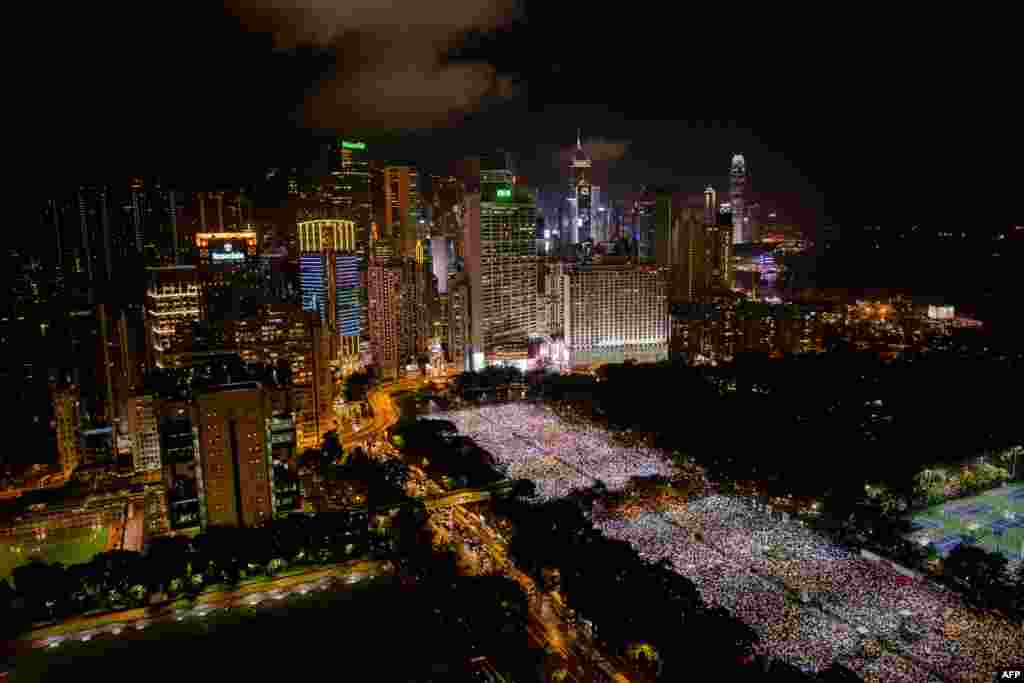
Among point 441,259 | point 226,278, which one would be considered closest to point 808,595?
point 226,278

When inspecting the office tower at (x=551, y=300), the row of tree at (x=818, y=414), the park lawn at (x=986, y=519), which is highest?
the office tower at (x=551, y=300)

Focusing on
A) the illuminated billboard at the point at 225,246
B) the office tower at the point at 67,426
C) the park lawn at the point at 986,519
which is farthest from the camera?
the illuminated billboard at the point at 225,246

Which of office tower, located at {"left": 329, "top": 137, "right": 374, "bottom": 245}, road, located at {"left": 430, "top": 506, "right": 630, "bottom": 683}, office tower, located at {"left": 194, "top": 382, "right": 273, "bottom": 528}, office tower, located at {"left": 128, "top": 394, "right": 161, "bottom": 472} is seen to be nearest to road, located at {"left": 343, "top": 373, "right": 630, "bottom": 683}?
road, located at {"left": 430, "top": 506, "right": 630, "bottom": 683}

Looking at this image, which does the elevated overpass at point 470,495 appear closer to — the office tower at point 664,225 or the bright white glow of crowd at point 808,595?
the bright white glow of crowd at point 808,595

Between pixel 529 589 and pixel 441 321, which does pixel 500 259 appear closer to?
pixel 441 321

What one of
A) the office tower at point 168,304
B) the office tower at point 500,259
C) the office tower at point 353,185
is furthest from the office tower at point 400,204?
the office tower at point 168,304

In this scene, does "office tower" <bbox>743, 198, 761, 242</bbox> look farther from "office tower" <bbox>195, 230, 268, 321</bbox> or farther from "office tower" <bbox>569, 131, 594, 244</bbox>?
"office tower" <bbox>195, 230, 268, 321</bbox>
